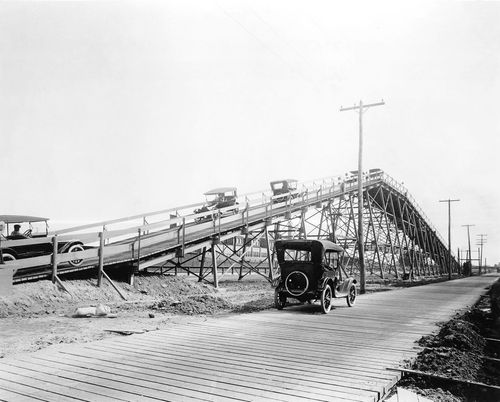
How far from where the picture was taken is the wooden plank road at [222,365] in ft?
13.1

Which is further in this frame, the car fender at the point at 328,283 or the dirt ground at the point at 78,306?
the car fender at the point at 328,283

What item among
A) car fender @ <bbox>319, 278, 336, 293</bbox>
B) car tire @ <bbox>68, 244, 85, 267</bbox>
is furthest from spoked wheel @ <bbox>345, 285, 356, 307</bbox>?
car tire @ <bbox>68, 244, 85, 267</bbox>

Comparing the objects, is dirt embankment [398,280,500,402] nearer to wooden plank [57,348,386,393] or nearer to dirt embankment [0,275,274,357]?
wooden plank [57,348,386,393]

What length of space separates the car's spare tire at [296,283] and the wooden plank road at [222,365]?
2.34 metres

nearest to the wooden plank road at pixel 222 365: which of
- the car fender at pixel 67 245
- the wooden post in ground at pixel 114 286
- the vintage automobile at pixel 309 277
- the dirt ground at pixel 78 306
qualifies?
the dirt ground at pixel 78 306

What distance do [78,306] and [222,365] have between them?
6.94m

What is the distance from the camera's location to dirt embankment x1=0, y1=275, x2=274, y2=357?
7090mm

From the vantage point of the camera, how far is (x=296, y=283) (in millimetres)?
10625

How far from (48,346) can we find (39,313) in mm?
4150

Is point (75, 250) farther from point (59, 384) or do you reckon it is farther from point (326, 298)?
point (59, 384)

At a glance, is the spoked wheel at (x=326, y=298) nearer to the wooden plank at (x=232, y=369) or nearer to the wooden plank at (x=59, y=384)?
the wooden plank at (x=232, y=369)

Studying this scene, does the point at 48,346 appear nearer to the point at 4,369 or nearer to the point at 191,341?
the point at 4,369

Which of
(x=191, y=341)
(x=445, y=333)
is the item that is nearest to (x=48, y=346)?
(x=191, y=341)

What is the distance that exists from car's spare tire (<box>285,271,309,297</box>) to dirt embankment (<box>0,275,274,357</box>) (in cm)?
113
